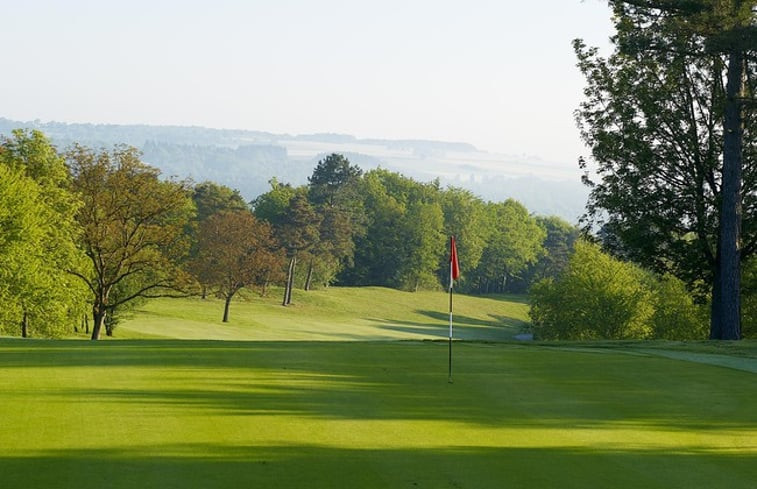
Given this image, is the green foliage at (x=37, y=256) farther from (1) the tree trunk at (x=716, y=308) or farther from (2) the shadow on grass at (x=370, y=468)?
(2) the shadow on grass at (x=370, y=468)

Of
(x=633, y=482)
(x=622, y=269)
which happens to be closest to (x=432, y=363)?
(x=633, y=482)

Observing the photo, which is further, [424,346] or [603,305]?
[603,305]

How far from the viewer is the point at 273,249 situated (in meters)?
110

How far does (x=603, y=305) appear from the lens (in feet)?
252

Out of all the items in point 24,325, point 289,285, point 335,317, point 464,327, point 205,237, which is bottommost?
point 464,327

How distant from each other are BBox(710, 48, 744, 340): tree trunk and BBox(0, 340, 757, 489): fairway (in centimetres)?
1643

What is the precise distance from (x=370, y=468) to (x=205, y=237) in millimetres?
77935

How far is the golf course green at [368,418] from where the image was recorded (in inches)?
392

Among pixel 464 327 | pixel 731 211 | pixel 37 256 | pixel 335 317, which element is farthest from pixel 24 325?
pixel 464 327

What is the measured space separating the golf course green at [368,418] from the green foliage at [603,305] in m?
53.3

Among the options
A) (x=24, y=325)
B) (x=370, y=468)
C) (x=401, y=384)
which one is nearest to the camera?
(x=370, y=468)

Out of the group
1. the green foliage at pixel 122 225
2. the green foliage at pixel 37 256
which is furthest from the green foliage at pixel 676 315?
the green foliage at pixel 37 256

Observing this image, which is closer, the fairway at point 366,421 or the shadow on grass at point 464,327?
the fairway at point 366,421

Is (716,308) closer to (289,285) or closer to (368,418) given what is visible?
(368,418)
